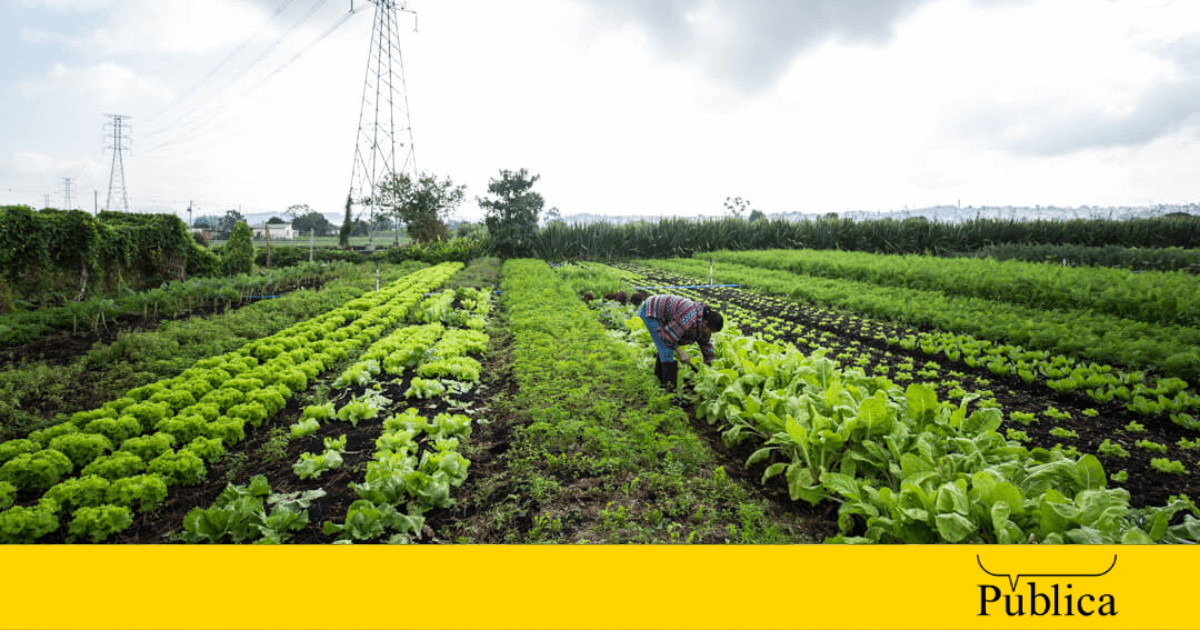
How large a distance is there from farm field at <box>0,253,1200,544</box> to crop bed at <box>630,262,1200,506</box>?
33 mm

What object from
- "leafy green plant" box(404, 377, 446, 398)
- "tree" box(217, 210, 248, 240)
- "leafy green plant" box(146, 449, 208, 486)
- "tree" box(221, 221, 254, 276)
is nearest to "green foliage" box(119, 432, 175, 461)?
"leafy green plant" box(146, 449, 208, 486)

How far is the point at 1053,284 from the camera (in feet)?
30.0

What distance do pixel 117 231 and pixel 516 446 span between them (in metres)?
13.3

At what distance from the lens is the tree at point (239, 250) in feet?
55.7

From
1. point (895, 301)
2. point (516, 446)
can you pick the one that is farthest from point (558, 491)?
point (895, 301)

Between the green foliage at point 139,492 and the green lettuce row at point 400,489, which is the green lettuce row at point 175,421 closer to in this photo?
the green foliage at point 139,492

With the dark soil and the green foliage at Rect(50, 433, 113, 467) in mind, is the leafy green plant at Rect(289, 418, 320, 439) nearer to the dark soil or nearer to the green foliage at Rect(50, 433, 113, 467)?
the green foliage at Rect(50, 433, 113, 467)

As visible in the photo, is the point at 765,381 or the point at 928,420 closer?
the point at 928,420

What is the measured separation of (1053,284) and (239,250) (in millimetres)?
21896

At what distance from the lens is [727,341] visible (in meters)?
5.51

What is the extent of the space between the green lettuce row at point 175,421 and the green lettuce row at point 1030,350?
762cm

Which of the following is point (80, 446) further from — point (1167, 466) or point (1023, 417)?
point (1167, 466)

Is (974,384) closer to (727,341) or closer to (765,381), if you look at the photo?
(727,341)

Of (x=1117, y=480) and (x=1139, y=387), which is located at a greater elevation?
(x=1139, y=387)
